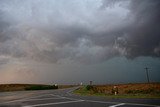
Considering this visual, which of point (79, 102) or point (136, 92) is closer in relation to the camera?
point (79, 102)

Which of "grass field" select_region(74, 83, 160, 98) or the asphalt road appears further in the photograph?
"grass field" select_region(74, 83, 160, 98)

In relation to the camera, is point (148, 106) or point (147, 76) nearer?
point (148, 106)

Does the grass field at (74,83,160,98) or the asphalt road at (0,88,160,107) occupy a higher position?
the grass field at (74,83,160,98)

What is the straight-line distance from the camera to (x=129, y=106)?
17094 mm

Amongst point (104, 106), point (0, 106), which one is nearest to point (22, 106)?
point (0, 106)

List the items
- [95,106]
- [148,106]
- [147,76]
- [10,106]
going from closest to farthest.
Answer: [148,106] < [95,106] < [10,106] < [147,76]

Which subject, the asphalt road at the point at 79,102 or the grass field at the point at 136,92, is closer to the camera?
the asphalt road at the point at 79,102

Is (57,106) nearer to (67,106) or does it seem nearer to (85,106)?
(67,106)

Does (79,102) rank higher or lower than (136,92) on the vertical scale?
lower

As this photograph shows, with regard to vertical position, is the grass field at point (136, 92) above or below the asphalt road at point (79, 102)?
above

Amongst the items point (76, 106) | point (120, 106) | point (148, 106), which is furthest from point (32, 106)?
point (148, 106)

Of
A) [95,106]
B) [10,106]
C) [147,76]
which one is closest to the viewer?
[95,106]

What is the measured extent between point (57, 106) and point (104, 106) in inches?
139

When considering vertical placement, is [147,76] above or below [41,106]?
above
